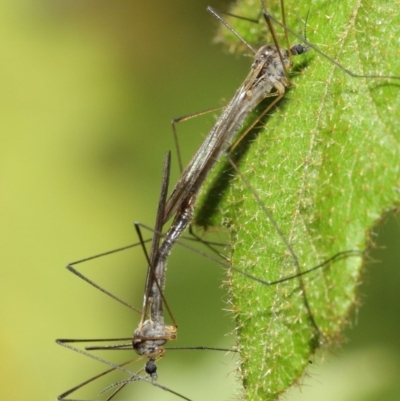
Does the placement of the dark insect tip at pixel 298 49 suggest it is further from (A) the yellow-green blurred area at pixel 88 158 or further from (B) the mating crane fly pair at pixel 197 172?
(A) the yellow-green blurred area at pixel 88 158

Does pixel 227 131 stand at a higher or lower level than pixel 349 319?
higher

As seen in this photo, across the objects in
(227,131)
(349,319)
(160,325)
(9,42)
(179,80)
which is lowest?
(349,319)

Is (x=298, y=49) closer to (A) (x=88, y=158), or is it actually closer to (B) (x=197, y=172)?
(B) (x=197, y=172)

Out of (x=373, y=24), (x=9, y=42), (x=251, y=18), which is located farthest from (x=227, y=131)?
(x=9, y=42)

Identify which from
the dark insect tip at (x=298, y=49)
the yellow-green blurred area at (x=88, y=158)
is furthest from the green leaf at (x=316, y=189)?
the yellow-green blurred area at (x=88, y=158)

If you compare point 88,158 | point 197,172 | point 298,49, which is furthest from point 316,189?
point 88,158

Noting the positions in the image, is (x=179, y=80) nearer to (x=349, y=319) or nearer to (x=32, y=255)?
(x=32, y=255)

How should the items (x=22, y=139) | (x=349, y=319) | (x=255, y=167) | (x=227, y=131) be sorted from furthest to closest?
(x=22, y=139) < (x=227, y=131) < (x=255, y=167) < (x=349, y=319)
